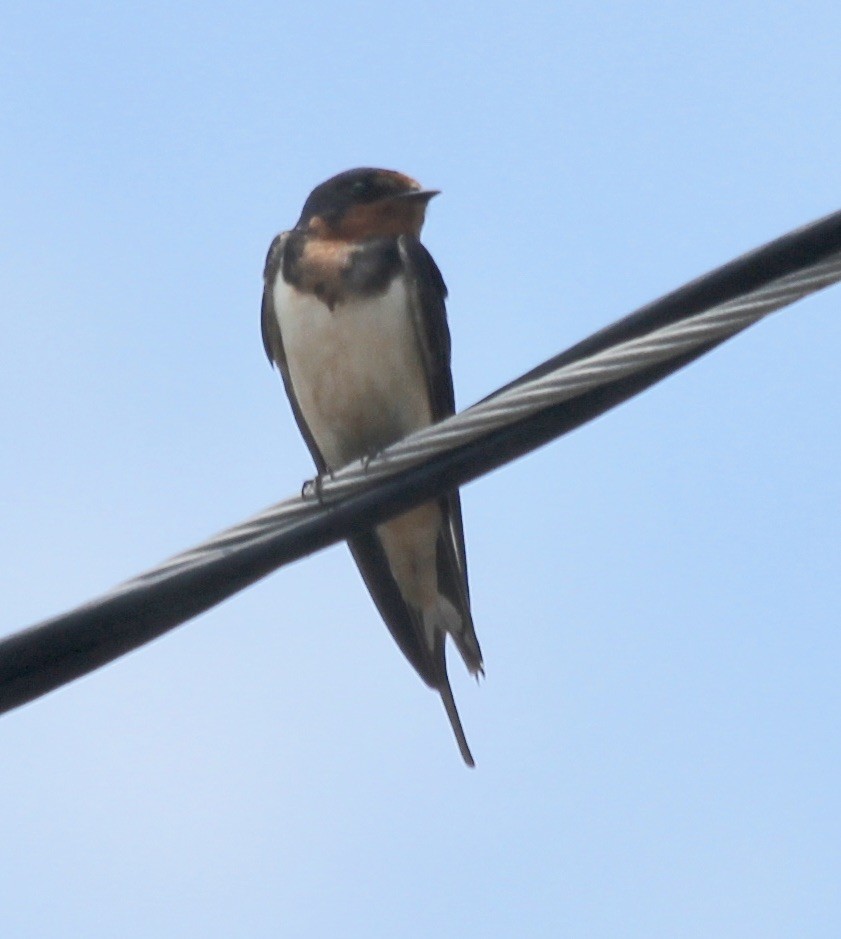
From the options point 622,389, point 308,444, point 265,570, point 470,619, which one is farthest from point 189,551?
point 308,444

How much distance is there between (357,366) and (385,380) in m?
0.08

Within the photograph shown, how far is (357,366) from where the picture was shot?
4.61m

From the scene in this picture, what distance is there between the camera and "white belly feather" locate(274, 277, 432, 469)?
461cm

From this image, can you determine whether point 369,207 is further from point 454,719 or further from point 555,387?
point 555,387

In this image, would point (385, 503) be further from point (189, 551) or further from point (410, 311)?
point (410, 311)

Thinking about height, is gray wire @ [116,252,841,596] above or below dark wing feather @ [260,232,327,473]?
below

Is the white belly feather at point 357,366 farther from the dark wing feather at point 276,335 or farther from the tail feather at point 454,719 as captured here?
the tail feather at point 454,719

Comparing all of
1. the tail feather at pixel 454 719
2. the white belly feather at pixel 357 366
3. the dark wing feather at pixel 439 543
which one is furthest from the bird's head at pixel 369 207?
the tail feather at pixel 454 719

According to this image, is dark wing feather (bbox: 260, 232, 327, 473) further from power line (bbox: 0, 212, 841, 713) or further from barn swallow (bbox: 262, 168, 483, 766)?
power line (bbox: 0, 212, 841, 713)

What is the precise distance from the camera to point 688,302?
8.24ft

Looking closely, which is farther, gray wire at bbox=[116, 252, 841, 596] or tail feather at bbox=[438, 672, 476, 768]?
tail feather at bbox=[438, 672, 476, 768]

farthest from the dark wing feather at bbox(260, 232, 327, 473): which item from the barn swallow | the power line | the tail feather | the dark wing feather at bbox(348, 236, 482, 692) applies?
the power line

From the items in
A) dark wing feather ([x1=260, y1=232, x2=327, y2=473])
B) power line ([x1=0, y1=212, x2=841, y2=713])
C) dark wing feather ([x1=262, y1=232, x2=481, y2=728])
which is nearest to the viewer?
power line ([x1=0, y1=212, x2=841, y2=713])

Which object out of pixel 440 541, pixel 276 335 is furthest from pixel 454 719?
pixel 276 335
